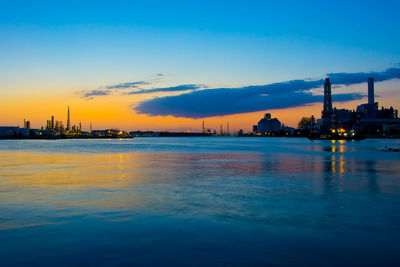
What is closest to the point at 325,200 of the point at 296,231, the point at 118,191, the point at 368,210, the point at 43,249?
the point at 368,210

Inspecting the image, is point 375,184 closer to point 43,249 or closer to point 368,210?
point 368,210

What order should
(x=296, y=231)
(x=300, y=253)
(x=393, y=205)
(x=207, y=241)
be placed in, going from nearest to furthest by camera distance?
(x=300, y=253) → (x=207, y=241) → (x=296, y=231) → (x=393, y=205)

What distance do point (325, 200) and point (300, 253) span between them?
289 inches

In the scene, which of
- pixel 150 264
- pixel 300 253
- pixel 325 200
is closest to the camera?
pixel 150 264

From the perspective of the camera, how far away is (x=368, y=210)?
12133 millimetres

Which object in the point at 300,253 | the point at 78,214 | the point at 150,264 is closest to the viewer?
the point at 150,264

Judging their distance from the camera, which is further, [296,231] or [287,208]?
[287,208]

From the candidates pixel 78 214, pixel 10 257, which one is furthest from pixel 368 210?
pixel 10 257

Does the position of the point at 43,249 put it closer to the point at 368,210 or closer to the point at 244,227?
the point at 244,227

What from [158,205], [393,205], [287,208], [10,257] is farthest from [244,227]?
[393,205]

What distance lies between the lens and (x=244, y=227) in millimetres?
9680

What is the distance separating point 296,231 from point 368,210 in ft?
14.8

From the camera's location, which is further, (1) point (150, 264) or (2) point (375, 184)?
(2) point (375, 184)

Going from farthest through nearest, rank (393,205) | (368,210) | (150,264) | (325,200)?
1. (325,200)
2. (393,205)
3. (368,210)
4. (150,264)
